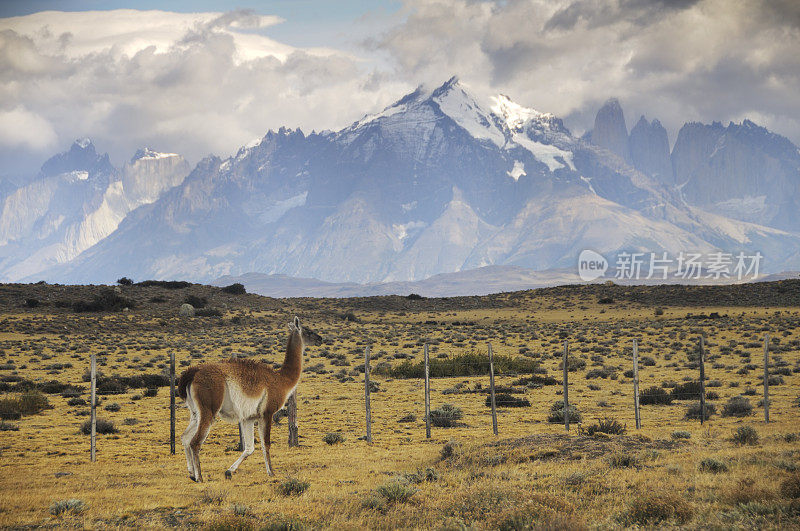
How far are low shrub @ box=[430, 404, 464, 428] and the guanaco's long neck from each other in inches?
351

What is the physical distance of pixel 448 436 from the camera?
20234mm

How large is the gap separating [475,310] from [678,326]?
37.4 meters

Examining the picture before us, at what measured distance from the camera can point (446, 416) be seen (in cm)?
2305

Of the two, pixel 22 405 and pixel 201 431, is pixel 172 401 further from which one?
pixel 22 405

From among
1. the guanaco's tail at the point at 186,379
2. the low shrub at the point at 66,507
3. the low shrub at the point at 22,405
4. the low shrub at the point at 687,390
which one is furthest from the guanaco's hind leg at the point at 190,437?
the low shrub at the point at 687,390

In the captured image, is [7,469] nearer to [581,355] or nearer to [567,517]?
[567,517]

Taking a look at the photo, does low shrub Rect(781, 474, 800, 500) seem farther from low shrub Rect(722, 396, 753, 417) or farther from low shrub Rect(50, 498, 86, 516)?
low shrub Rect(722, 396, 753, 417)

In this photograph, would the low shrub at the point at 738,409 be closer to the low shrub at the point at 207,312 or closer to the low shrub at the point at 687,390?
the low shrub at the point at 687,390

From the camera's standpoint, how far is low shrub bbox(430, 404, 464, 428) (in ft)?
73.5

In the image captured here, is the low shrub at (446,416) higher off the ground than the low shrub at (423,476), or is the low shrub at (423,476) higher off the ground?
the low shrub at (423,476)

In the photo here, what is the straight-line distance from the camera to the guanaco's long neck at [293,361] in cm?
1423

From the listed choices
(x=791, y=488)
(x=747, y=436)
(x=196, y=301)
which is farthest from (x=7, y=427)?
(x=196, y=301)

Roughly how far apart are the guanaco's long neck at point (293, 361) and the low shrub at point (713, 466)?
8105 millimetres

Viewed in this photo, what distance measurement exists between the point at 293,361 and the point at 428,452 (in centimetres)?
510
